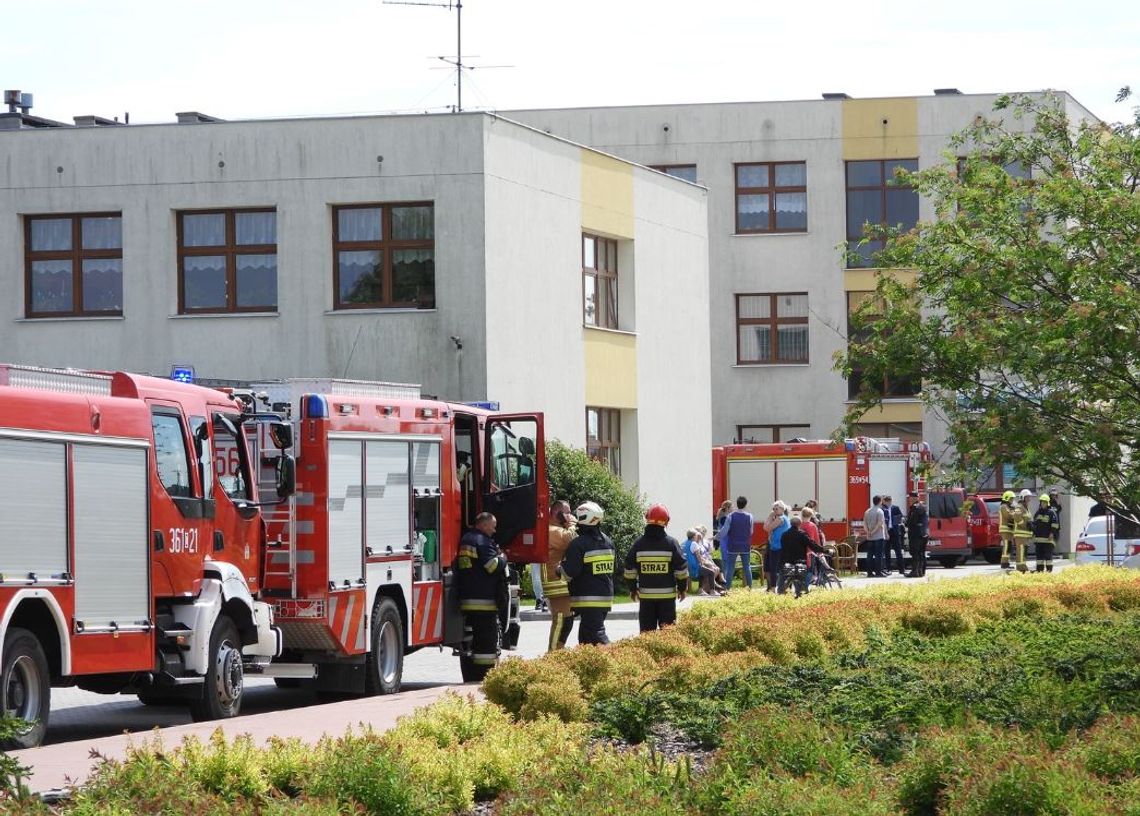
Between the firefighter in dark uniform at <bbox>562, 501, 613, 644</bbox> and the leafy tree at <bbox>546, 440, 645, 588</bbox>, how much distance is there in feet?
48.5

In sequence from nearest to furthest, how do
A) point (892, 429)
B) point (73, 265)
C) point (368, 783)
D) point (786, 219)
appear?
point (368, 783) → point (73, 265) → point (892, 429) → point (786, 219)

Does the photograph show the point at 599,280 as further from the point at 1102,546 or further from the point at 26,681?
the point at 26,681

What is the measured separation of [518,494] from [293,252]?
1426 cm

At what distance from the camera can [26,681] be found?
45.9 ft

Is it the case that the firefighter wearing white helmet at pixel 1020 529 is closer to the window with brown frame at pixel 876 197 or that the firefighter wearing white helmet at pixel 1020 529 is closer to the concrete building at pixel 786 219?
the concrete building at pixel 786 219

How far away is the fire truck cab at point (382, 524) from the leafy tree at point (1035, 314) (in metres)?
3.71

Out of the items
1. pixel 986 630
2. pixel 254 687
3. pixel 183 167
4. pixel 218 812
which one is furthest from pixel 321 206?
pixel 218 812

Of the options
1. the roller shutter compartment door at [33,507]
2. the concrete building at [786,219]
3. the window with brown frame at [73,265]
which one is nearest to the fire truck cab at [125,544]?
the roller shutter compartment door at [33,507]

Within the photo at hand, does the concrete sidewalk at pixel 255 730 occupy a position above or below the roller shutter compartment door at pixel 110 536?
below

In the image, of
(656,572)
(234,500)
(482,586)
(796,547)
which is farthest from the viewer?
(796,547)

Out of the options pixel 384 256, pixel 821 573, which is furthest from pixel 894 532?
pixel 384 256

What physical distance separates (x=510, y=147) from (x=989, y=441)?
17.6m

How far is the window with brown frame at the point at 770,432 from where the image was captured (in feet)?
180

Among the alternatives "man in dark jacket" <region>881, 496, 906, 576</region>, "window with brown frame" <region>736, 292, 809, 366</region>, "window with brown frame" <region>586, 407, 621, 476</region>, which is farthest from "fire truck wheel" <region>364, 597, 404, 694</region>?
"window with brown frame" <region>736, 292, 809, 366</region>
